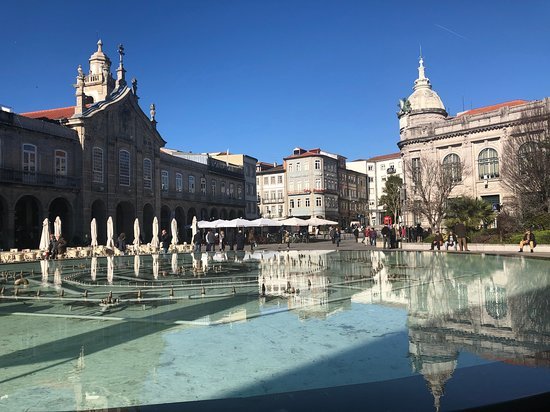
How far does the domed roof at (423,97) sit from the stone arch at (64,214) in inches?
1679

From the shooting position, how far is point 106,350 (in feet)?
17.9

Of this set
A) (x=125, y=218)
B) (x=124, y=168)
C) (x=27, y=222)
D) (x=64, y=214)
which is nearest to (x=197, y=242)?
(x=64, y=214)

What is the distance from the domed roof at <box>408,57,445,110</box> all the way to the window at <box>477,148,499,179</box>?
11.6 m

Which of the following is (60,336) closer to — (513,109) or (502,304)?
(502,304)

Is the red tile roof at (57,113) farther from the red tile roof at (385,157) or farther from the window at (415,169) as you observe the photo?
the red tile roof at (385,157)

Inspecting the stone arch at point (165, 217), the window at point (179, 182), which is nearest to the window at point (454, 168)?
the window at point (179, 182)

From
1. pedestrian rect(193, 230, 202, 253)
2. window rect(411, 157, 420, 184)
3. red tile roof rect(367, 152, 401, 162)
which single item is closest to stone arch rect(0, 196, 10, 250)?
pedestrian rect(193, 230, 202, 253)

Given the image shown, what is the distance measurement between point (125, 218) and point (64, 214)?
7435 millimetres

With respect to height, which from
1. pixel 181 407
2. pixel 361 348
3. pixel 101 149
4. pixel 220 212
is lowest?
pixel 361 348

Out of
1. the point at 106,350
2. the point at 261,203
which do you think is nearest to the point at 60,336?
the point at 106,350

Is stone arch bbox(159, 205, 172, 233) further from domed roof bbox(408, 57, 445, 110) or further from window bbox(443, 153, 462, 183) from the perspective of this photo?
domed roof bbox(408, 57, 445, 110)

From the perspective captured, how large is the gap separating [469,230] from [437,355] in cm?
2925

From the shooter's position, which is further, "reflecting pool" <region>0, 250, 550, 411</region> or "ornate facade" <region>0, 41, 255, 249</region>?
"ornate facade" <region>0, 41, 255, 249</region>

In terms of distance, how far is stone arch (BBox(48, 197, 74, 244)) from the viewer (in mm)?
35500
